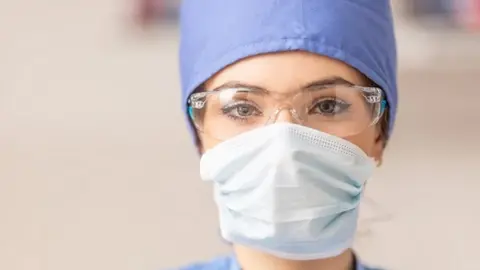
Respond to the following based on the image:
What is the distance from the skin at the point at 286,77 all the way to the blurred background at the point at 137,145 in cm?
47

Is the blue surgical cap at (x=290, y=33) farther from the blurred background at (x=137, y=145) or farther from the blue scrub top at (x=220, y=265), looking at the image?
the blurred background at (x=137, y=145)

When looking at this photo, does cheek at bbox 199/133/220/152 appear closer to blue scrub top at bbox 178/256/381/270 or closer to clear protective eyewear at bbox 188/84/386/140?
clear protective eyewear at bbox 188/84/386/140

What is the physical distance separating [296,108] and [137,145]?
2.17 ft

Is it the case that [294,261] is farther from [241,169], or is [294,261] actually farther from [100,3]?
[100,3]

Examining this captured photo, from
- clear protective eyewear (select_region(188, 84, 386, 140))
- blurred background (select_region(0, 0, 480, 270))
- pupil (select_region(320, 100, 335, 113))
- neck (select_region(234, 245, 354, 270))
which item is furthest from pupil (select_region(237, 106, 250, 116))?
blurred background (select_region(0, 0, 480, 270))

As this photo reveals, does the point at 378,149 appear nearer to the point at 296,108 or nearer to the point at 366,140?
the point at 366,140

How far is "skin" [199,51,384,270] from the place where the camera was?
1096 millimetres

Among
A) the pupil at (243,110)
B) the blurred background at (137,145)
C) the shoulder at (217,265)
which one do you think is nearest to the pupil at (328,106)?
the pupil at (243,110)

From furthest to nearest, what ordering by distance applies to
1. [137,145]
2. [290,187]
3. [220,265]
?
1. [137,145]
2. [220,265]
3. [290,187]

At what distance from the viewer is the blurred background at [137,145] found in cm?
167

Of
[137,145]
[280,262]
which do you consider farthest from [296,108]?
[137,145]

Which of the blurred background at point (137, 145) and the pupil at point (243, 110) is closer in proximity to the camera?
the pupil at point (243, 110)

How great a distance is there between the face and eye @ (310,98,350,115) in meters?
0.03

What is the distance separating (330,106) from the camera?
Result: 1.13 metres
